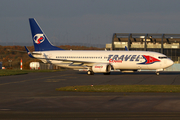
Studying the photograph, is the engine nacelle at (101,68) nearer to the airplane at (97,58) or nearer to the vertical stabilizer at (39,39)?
the airplane at (97,58)

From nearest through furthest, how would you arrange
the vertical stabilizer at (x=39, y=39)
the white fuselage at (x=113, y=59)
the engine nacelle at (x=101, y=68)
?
the engine nacelle at (x=101, y=68)
the white fuselage at (x=113, y=59)
the vertical stabilizer at (x=39, y=39)

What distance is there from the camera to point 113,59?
49188mm

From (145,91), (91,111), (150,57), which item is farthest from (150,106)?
(150,57)

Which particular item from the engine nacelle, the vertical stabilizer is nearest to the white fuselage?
the vertical stabilizer

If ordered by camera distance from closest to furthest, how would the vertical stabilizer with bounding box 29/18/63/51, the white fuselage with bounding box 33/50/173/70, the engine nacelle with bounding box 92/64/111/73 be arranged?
the engine nacelle with bounding box 92/64/111/73
the white fuselage with bounding box 33/50/173/70
the vertical stabilizer with bounding box 29/18/63/51

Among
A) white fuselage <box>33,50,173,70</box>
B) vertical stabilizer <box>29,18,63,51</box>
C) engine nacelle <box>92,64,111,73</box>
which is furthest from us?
vertical stabilizer <box>29,18,63,51</box>

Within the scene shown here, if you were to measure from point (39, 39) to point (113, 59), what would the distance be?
51.3 feet

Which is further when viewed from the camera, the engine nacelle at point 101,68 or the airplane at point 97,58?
the airplane at point 97,58

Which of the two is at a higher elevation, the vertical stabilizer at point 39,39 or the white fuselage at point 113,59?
the vertical stabilizer at point 39,39

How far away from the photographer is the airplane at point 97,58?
47509 millimetres

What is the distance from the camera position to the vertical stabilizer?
54.9 m

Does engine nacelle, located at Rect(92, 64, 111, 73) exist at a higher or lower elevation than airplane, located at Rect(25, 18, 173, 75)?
lower

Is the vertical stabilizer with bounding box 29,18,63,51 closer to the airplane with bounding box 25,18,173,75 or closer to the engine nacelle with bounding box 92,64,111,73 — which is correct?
the airplane with bounding box 25,18,173,75

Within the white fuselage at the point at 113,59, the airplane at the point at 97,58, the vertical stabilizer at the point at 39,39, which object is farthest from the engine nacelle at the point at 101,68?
the vertical stabilizer at the point at 39,39
